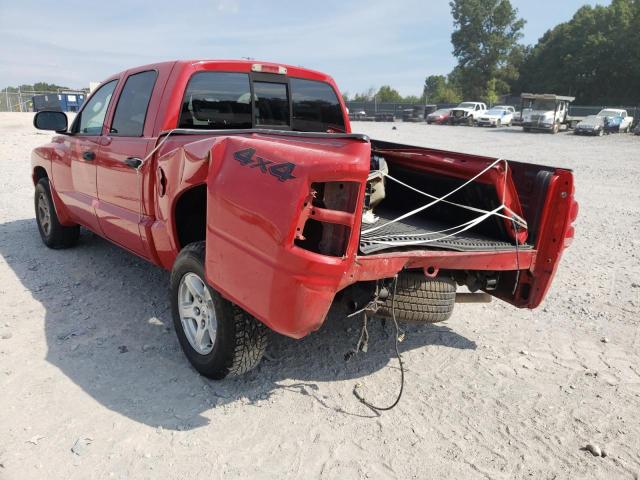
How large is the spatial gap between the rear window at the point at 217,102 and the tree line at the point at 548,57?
224 ft

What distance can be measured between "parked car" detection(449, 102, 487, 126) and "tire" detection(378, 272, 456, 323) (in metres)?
41.7

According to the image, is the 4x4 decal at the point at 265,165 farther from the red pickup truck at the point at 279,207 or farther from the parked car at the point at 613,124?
the parked car at the point at 613,124

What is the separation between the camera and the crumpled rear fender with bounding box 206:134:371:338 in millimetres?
2285

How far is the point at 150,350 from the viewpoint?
11.6 feet

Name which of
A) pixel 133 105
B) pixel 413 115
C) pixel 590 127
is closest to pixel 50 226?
pixel 133 105

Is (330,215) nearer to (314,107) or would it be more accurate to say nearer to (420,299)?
(420,299)

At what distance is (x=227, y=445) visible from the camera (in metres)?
2.61

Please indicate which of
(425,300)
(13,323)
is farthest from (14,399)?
(425,300)

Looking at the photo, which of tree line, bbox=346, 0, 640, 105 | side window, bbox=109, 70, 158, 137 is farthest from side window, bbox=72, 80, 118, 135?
tree line, bbox=346, 0, 640, 105

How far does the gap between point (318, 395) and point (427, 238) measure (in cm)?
115

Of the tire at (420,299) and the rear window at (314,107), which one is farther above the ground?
the rear window at (314,107)

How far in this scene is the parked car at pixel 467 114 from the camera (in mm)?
42344

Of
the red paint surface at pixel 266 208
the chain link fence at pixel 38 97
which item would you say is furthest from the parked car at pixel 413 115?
the red paint surface at pixel 266 208

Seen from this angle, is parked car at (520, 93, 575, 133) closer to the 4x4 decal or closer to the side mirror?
the side mirror
